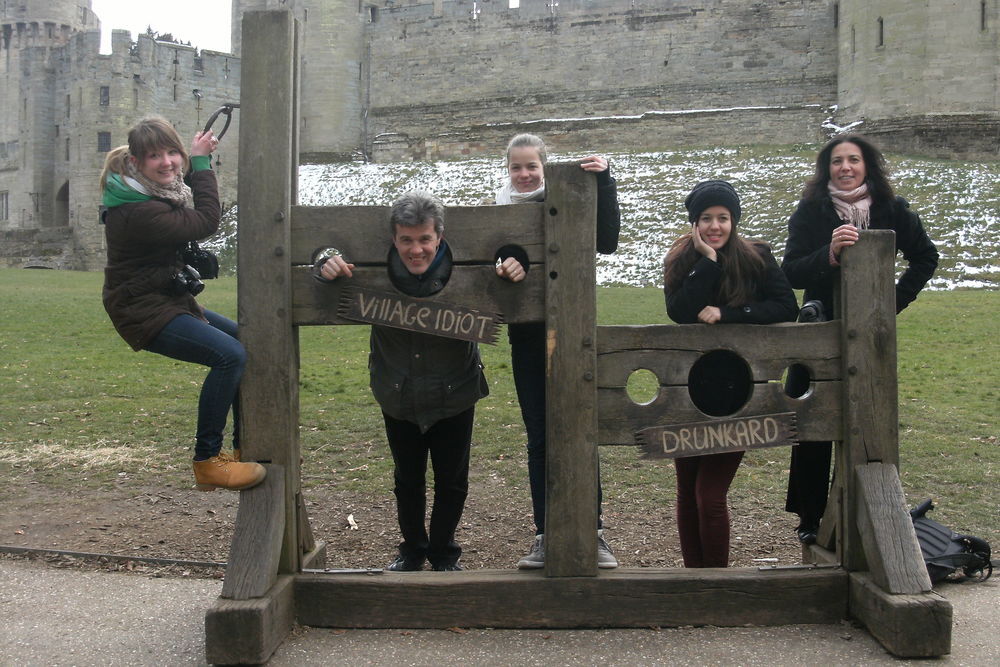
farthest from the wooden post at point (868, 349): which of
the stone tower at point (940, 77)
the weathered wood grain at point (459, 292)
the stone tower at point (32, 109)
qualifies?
the stone tower at point (32, 109)

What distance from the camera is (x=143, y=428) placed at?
720 cm

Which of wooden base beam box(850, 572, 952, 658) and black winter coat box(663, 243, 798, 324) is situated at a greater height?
black winter coat box(663, 243, 798, 324)

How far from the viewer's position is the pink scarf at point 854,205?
4.00m

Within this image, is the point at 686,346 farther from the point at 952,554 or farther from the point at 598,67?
the point at 598,67

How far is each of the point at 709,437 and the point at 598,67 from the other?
31.3 metres

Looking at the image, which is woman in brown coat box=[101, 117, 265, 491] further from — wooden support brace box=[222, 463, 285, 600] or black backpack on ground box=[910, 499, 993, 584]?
black backpack on ground box=[910, 499, 993, 584]

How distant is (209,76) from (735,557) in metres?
36.1

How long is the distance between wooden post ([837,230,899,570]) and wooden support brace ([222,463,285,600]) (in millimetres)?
2029

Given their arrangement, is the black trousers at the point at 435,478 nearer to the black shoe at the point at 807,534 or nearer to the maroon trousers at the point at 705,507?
the maroon trousers at the point at 705,507

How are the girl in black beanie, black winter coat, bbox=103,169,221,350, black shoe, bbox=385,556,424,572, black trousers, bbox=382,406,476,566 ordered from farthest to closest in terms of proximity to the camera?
black shoe, bbox=385,556,424,572 < black trousers, bbox=382,406,476,566 < the girl in black beanie < black winter coat, bbox=103,169,221,350

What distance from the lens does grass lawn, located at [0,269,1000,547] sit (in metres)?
5.75

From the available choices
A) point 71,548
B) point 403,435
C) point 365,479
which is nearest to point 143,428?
point 365,479

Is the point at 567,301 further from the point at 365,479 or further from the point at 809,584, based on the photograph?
the point at 365,479

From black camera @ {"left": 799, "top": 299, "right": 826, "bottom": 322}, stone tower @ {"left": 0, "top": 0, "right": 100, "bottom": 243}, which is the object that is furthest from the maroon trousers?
stone tower @ {"left": 0, "top": 0, "right": 100, "bottom": 243}
